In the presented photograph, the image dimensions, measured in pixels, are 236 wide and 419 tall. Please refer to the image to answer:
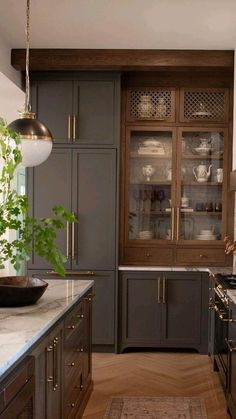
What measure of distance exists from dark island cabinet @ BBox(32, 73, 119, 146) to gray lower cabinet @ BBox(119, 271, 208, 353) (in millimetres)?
1338

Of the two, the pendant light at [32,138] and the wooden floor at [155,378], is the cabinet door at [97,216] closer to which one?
the wooden floor at [155,378]

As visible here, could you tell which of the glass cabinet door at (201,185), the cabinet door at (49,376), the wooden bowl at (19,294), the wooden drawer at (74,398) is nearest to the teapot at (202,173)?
the glass cabinet door at (201,185)

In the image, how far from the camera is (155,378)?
4152 mm

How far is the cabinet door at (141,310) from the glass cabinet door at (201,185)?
587 mm

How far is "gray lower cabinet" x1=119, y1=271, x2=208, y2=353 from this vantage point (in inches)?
190

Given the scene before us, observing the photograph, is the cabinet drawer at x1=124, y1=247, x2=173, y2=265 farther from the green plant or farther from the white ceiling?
the green plant

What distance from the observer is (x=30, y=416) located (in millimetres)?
1988

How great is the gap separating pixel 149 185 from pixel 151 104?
0.79m

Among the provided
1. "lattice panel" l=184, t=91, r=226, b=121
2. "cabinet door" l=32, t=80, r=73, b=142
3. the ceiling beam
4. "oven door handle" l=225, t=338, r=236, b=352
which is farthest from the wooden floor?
the ceiling beam

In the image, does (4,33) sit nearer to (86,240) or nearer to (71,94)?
(71,94)

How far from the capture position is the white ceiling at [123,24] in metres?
3.56

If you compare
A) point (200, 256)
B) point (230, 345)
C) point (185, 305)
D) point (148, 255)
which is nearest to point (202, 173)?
point (200, 256)

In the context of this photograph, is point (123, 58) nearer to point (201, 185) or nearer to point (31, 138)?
point (201, 185)

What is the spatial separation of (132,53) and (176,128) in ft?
2.85
